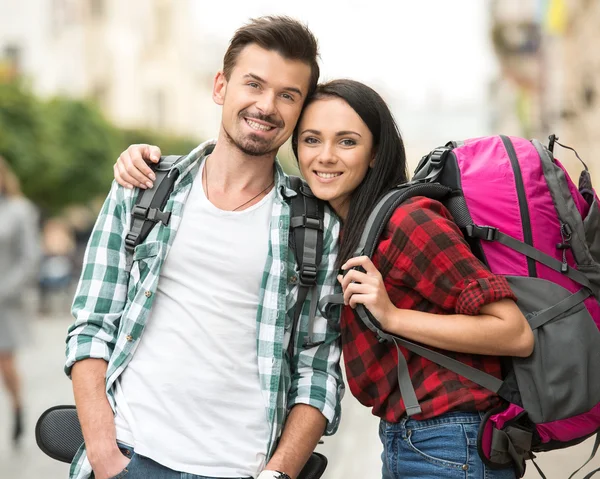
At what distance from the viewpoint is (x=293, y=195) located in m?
2.97

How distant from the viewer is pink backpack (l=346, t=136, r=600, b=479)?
2.55 metres

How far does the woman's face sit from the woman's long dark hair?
2 cm

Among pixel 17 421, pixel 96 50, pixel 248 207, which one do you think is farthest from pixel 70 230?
pixel 248 207

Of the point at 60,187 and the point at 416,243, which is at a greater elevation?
the point at 416,243

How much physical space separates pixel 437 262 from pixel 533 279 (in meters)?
0.30

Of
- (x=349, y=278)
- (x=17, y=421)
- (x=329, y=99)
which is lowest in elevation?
(x=17, y=421)

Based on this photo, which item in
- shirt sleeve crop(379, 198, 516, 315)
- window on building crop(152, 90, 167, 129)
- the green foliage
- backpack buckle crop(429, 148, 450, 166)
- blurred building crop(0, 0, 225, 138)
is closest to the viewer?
shirt sleeve crop(379, 198, 516, 315)

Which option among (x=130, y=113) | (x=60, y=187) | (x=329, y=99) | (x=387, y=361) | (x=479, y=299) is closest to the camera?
(x=479, y=299)

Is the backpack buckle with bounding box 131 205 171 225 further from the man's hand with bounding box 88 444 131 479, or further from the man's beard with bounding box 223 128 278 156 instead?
the man's hand with bounding box 88 444 131 479

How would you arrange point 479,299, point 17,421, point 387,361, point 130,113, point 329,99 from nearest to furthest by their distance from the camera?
point 479,299, point 387,361, point 329,99, point 17,421, point 130,113

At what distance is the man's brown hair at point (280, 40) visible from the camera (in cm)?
290

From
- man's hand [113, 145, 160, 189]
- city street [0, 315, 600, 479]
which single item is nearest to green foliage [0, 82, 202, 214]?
city street [0, 315, 600, 479]

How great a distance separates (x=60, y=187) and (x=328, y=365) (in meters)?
25.2

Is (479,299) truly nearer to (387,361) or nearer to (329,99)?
(387,361)
